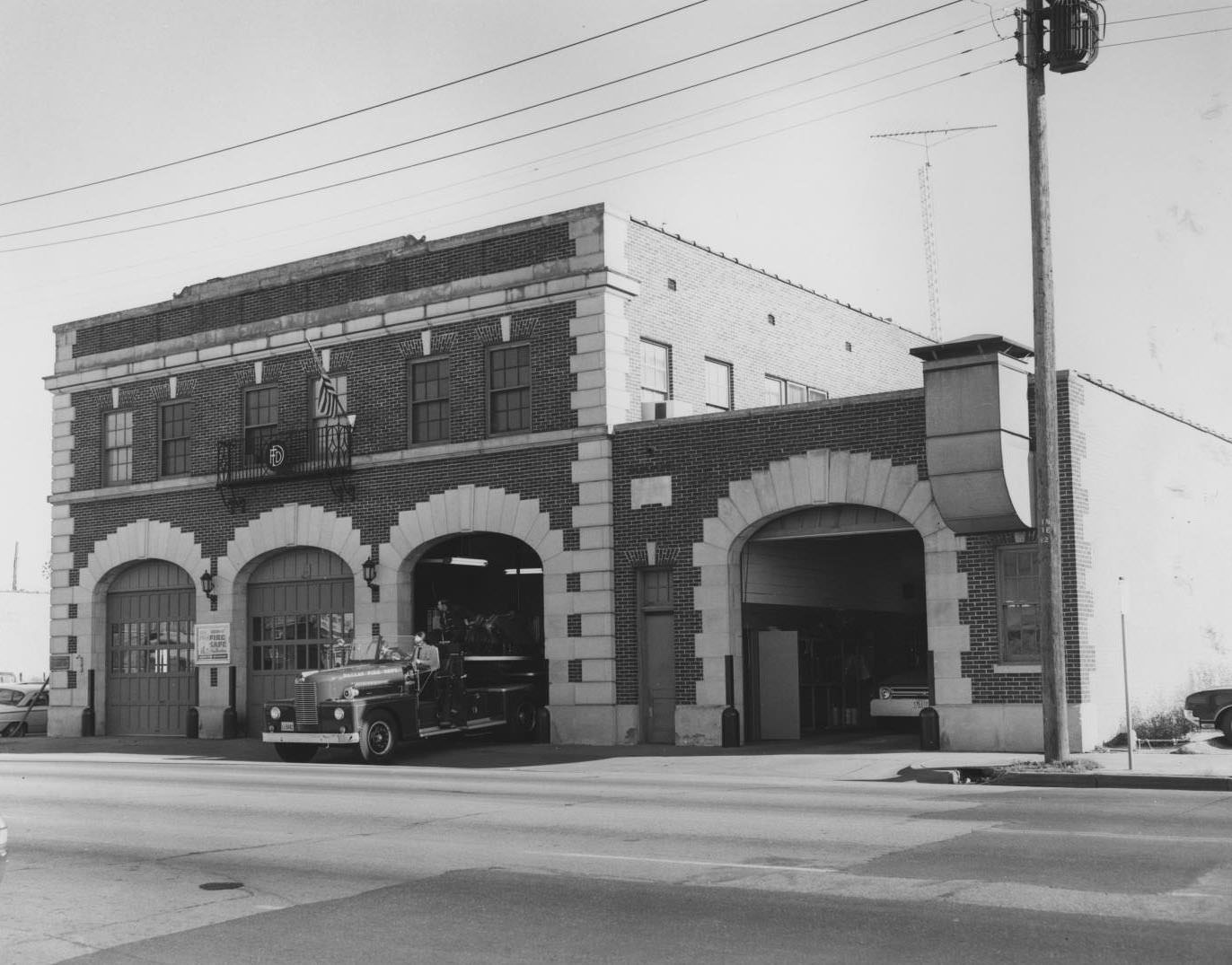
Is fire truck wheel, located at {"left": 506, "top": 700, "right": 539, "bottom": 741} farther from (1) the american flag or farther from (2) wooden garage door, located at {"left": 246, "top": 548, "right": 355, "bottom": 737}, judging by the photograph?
(1) the american flag

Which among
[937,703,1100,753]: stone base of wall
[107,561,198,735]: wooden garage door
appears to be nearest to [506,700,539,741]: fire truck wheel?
[937,703,1100,753]: stone base of wall

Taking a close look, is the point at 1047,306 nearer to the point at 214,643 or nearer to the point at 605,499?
the point at 605,499

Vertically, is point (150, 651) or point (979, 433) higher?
point (979, 433)

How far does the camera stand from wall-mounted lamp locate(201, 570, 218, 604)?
3228cm

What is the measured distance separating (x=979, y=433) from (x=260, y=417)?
54.0ft

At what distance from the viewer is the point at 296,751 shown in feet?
84.0

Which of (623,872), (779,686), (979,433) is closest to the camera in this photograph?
(623,872)

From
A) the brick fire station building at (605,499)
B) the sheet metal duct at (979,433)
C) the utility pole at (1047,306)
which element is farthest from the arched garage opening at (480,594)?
the utility pole at (1047,306)

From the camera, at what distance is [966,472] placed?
22266 mm

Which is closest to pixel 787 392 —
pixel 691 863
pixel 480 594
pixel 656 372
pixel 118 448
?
pixel 656 372

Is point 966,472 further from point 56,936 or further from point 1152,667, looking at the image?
point 56,936

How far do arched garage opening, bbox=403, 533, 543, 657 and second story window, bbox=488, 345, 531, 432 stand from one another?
251 cm

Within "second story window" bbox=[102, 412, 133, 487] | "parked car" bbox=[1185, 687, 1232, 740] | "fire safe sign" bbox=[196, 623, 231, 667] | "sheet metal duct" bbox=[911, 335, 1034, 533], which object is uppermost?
"second story window" bbox=[102, 412, 133, 487]

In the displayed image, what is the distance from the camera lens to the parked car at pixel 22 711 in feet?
119
